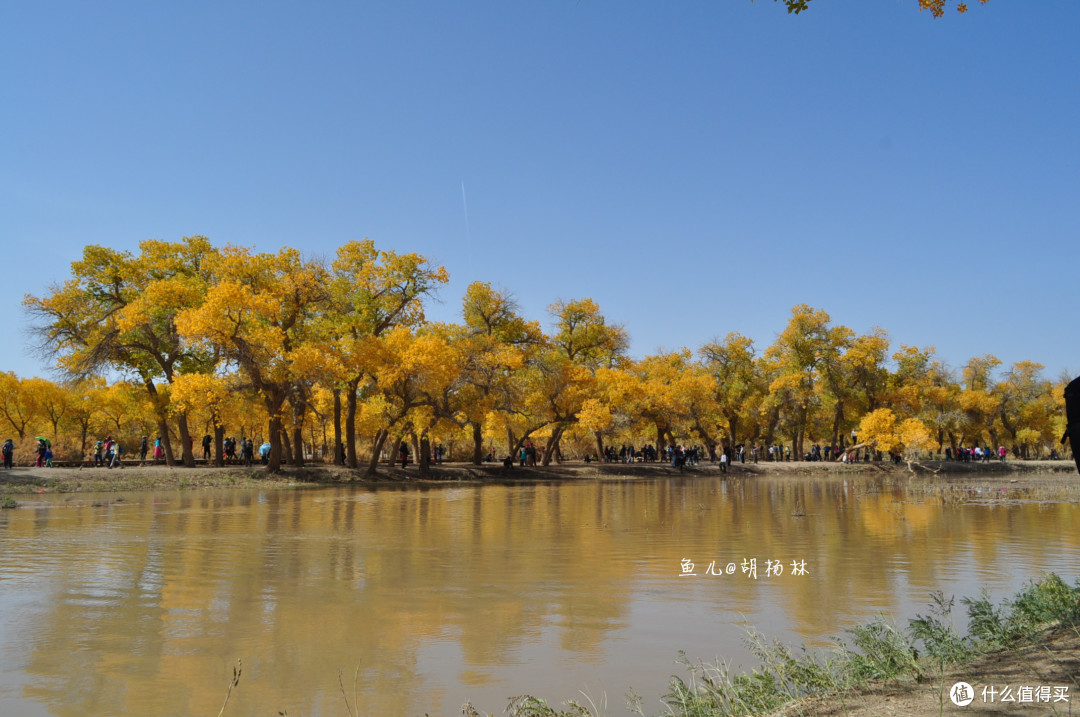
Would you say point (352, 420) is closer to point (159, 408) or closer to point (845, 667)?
point (159, 408)

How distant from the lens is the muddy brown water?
5.32 metres

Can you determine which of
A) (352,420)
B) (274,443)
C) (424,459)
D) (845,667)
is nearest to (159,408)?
(274,443)

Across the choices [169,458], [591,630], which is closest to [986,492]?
[591,630]

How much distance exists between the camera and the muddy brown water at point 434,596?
5.32 meters

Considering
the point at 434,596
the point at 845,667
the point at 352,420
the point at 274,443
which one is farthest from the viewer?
the point at 352,420

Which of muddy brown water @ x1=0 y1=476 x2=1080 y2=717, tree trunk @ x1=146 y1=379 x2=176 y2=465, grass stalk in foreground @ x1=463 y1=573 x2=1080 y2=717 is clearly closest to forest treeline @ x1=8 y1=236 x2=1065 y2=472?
tree trunk @ x1=146 y1=379 x2=176 y2=465

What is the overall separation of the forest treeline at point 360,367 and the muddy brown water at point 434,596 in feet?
44.3

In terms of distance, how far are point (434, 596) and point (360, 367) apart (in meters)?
23.3

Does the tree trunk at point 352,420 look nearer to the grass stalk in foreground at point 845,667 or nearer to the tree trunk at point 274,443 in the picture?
the tree trunk at point 274,443

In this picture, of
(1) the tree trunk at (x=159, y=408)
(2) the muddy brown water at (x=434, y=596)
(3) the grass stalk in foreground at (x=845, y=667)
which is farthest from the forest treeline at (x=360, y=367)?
(3) the grass stalk in foreground at (x=845, y=667)

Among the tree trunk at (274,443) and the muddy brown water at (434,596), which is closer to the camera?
the muddy brown water at (434,596)

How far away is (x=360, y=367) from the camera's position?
30484mm

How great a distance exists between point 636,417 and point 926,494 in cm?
2159

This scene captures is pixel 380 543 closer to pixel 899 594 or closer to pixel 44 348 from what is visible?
pixel 899 594
